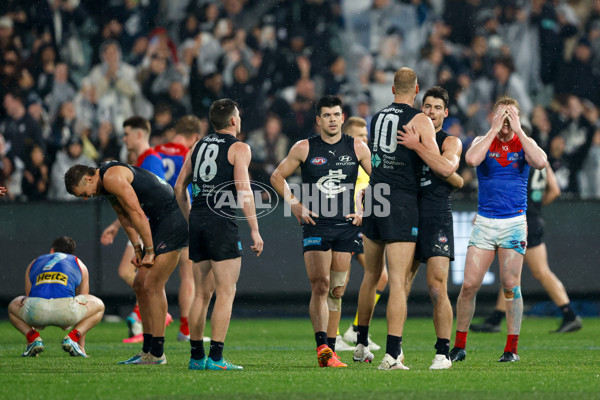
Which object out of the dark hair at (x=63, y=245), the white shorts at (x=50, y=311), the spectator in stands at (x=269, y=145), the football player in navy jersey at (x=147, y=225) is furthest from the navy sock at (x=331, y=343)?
the spectator in stands at (x=269, y=145)

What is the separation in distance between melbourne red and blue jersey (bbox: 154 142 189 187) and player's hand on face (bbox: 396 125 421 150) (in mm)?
4473

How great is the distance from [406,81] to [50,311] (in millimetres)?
4387

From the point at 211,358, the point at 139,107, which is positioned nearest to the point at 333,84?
the point at 139,107

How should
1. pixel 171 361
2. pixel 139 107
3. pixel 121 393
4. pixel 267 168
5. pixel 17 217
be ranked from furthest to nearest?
1. pixel 139 107
2. pixel 267 168
3. pixel 17 217
4. pixel 171 361
5. pixel 121 393

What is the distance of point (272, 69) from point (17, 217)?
5536 mm

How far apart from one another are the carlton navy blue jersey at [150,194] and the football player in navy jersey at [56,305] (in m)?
1.58

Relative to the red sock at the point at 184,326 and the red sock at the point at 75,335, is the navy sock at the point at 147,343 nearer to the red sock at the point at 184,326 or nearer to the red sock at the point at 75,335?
the red sock at the point at 75,335

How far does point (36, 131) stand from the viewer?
55.9 feet

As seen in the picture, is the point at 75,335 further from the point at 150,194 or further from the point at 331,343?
the point at 331,343

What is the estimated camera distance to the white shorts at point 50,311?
1010cm

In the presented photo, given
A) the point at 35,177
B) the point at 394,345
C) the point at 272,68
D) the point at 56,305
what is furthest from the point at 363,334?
the point at 272,68

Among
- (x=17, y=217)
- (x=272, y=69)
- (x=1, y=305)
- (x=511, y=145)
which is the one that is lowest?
(x=1, y=305)

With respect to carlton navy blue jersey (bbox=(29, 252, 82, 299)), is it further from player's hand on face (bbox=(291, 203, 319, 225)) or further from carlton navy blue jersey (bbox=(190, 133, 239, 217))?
player's hand on face (bbox=(291, 203, 319, 225))

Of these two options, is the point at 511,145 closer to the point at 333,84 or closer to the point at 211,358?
the point at 211,358
